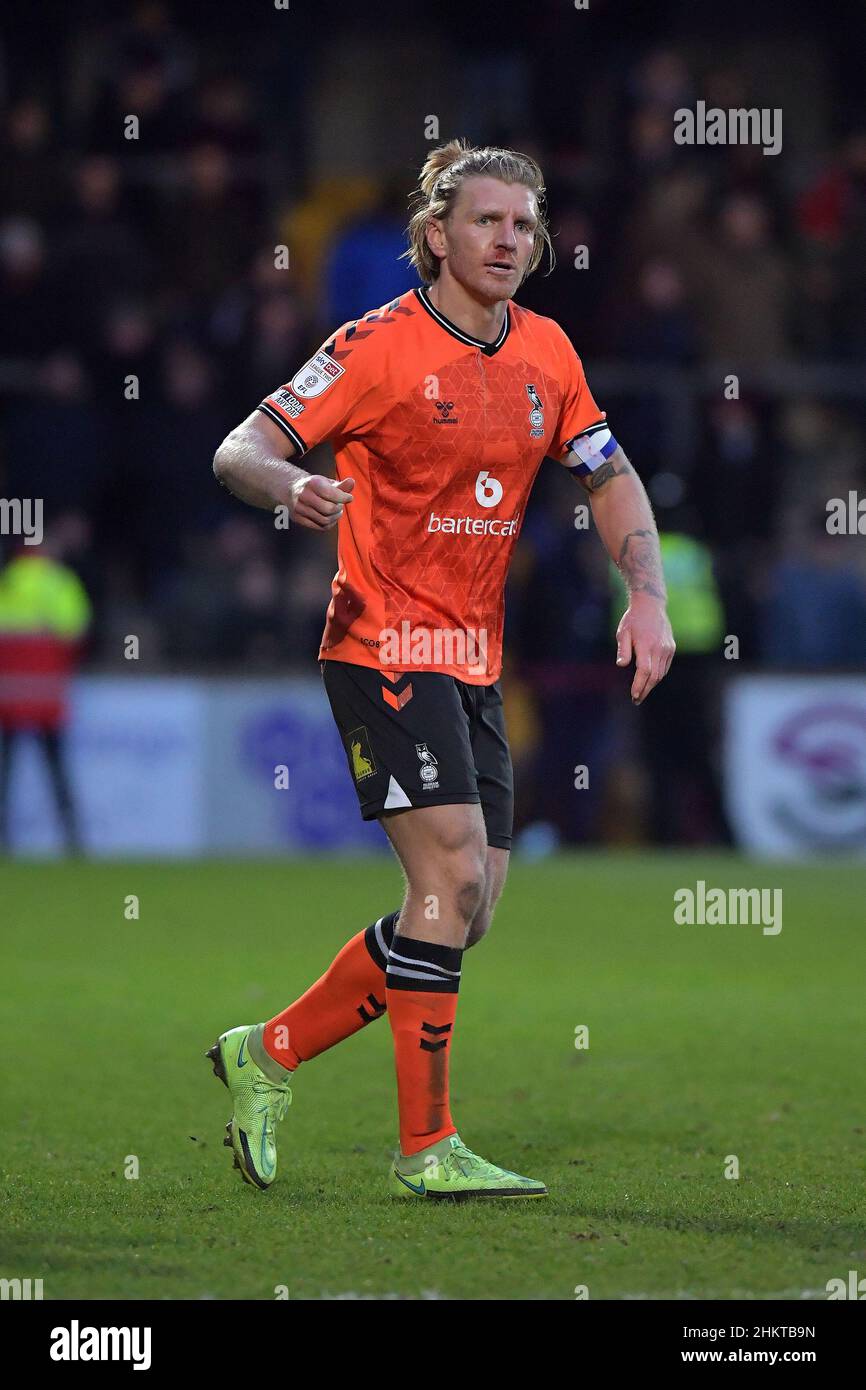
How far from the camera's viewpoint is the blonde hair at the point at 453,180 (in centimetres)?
520

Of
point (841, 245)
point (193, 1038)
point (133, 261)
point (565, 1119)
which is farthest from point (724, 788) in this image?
point (565, 1119)

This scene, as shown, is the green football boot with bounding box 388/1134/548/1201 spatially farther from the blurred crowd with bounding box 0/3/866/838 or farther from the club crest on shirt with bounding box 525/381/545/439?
the blurred crowd with bounding box 0/3/866/838

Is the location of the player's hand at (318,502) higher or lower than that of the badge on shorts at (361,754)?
higher

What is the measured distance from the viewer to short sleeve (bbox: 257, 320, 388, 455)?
4.98m

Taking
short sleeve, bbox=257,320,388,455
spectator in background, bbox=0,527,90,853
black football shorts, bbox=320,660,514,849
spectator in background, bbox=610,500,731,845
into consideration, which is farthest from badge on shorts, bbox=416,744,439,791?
spectator in background, bbox=610,500,731,845

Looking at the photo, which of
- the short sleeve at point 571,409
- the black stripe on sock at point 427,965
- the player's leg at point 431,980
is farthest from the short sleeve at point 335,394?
the black stripe on sock at point 427,965

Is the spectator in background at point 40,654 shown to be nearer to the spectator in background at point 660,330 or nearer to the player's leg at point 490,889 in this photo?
the spectator in background at point 660,330

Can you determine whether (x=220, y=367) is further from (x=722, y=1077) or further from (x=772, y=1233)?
(x=772, y=1233)

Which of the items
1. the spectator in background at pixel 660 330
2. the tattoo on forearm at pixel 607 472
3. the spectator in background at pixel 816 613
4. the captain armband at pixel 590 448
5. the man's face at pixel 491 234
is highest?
the spectator in background at pixel 660 330

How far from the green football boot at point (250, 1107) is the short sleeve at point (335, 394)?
4.91 ft

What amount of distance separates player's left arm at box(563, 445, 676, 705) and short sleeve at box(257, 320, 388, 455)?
2.07ft

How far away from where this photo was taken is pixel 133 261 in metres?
15.6

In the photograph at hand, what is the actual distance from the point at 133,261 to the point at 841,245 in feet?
17.3

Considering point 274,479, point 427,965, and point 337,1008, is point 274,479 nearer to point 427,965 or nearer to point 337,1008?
point 427,965
